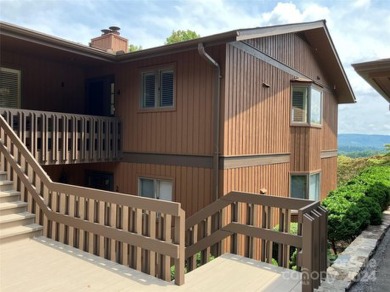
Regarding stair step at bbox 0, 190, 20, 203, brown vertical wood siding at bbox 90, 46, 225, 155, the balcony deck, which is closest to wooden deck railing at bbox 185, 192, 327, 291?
the balcony deck

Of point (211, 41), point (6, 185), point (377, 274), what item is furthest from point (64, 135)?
point (377, 274)

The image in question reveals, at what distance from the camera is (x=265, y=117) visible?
29.3 ft

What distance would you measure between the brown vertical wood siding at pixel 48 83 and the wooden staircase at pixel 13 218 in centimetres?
414

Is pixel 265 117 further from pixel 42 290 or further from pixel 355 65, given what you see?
pixel 42 290

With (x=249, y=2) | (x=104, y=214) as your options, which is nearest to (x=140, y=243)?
(x=104, y=214)

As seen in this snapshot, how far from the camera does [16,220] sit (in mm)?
5234

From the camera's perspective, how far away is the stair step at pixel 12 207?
5.37m

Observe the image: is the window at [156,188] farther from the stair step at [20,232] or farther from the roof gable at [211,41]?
the stair step at [20,232]

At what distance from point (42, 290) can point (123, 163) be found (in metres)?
5.85

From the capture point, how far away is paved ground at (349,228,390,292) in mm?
3782

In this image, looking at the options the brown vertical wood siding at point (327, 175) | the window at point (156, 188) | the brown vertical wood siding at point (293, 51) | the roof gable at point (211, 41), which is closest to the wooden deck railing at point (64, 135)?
the window at point (156, 188)

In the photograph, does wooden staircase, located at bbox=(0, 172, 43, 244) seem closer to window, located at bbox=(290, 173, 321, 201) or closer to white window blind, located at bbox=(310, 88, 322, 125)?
window, located at bbox=(290, 173, 321, 201)

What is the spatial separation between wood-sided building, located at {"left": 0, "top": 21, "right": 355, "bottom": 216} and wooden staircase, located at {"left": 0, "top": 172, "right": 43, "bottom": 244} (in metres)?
1.77

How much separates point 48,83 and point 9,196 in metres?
5.01
